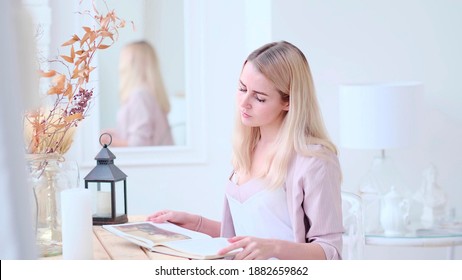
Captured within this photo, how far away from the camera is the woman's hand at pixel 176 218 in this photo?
2.21 meters

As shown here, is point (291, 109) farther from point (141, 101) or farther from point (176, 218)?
point (141, 101)

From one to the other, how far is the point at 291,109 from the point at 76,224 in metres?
→ 0.60

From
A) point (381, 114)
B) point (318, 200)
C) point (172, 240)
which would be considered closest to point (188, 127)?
point (381, 114)

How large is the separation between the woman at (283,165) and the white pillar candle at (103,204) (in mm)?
138

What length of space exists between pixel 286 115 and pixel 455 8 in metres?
2.18

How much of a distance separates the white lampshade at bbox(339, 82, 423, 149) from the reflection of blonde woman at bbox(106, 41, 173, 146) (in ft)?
4.31

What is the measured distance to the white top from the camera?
7.09ft

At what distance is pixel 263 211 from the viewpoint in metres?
2.16

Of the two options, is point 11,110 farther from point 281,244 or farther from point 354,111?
point 354,111

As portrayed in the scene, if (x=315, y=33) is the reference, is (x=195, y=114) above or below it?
below

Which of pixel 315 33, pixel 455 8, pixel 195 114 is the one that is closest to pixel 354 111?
pixel 315 33

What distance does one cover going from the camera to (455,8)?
413cm

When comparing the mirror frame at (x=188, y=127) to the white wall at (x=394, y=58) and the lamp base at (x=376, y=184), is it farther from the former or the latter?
the lamp base at (x=376, y=184)

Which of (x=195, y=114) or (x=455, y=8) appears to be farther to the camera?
(x=195, y=114)
